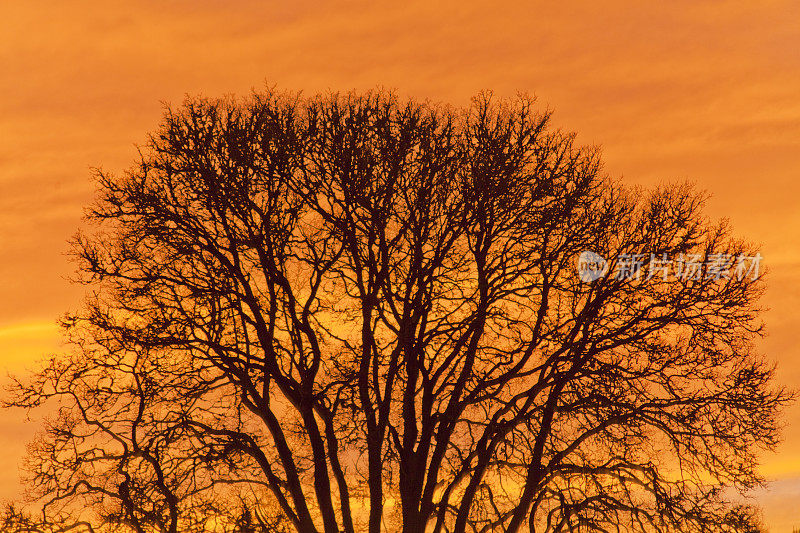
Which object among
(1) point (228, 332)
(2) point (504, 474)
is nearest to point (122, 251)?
(1) point (228, 332)

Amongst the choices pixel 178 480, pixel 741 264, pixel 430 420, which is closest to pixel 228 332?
pixel 178 480

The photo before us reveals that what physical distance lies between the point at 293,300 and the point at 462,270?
3.75 metres

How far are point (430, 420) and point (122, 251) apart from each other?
7.35m

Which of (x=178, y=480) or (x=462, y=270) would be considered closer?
(x=178, y=480)

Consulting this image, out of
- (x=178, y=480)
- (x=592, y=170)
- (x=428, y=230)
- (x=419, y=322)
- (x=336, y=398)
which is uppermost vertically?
(x=592, y=170)

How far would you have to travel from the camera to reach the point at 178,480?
1783 cm

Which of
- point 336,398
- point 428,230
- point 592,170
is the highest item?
point 592,170

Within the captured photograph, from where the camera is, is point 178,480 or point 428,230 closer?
point 178,480

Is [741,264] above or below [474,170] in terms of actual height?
below

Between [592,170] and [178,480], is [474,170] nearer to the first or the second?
[592,170]

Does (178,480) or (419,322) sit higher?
(419,322)

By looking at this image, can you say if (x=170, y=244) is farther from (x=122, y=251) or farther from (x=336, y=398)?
(x=336, y=398)

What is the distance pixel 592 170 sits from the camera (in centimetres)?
2002

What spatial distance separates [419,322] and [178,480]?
19.4ft
